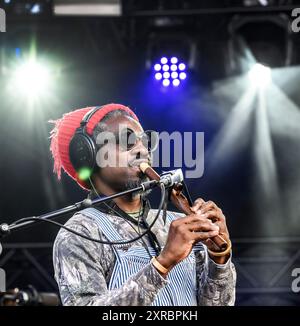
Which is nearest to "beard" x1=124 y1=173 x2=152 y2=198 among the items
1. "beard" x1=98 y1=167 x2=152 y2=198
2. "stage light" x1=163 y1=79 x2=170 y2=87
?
"beard" x1=98 y1=167 x2=152 y2=198

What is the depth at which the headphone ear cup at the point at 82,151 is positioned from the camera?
2568 mm

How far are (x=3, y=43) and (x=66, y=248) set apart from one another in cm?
215

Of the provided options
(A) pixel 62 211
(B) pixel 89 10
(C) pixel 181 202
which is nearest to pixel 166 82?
(B) pixel 89 10

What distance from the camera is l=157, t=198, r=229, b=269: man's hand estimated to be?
7.32ft

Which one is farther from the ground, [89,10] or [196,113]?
[89,10]

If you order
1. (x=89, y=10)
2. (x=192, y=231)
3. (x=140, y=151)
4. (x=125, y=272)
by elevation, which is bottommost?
(x=125, y=272)

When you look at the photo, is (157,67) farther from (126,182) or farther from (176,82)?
(126,182)

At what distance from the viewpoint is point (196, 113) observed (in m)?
3.73

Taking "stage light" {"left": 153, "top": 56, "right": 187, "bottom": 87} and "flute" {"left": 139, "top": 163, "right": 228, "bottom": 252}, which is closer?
"flute" {"left": 139, "top": 163, "right": 228, "bottom": 252}

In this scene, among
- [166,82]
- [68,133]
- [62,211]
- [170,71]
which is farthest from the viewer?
[170,71]

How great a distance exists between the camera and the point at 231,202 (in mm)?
3533

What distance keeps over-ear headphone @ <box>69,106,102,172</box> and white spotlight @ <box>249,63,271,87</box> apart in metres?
1.60

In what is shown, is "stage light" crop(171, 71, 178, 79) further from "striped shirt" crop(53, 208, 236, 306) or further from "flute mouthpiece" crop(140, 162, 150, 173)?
"flute mouthpiece" crop(140, 162, 150, 173)

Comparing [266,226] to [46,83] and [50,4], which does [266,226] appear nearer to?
[46,83]
